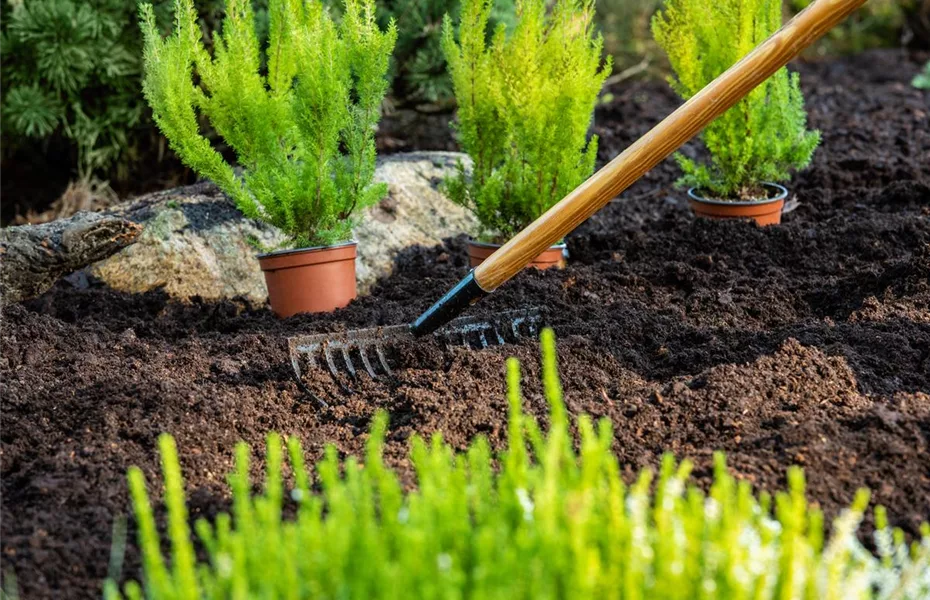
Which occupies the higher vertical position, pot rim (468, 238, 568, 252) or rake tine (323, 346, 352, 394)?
pot rim (468, 238, 568, 252)

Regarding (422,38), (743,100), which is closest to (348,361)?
(743,100)

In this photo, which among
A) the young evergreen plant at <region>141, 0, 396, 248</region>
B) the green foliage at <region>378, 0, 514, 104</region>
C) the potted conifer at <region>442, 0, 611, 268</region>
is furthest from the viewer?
the green foliage at <region>378, 0, 514, 104</region>

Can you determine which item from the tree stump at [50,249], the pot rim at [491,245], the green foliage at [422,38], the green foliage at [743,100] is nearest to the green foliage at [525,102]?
the pot rim at [491,245]

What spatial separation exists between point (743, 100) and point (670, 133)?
1808 millimetres

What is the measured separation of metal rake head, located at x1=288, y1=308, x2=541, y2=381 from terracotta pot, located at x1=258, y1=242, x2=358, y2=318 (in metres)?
0.71

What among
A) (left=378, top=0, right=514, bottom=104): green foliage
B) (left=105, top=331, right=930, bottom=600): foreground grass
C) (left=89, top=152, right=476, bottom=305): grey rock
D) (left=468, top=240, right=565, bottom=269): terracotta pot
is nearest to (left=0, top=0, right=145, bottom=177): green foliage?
(left=89, top=152, right=476, bottom=305): grey rock

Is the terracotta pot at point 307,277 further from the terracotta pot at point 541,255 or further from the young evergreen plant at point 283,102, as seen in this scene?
the terracotta pot at point 541,255

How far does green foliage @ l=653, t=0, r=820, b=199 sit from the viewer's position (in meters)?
4.95

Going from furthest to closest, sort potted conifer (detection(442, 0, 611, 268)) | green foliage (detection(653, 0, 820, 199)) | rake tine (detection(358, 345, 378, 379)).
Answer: green foliage (detection(653, 0, 820, 199))
potted conifer (detection(442, 0, 611, 268))
rake tine (detection(358, 345, 378, 379))

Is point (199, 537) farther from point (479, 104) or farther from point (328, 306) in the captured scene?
point (479, 104)

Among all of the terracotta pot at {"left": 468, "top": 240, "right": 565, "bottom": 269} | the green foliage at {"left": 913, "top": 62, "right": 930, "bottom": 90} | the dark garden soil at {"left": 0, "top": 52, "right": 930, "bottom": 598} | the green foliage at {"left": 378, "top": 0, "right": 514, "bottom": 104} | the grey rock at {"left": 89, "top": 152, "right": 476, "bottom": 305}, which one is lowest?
the dark garden soil at {"left": 0, "top": 52, "right": 930, "bottom": 598}

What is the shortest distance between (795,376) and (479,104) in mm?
2066

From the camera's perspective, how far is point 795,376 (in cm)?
313

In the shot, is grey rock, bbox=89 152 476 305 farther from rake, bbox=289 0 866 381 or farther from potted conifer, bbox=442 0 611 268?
rake, bbox=289 0 866 381
